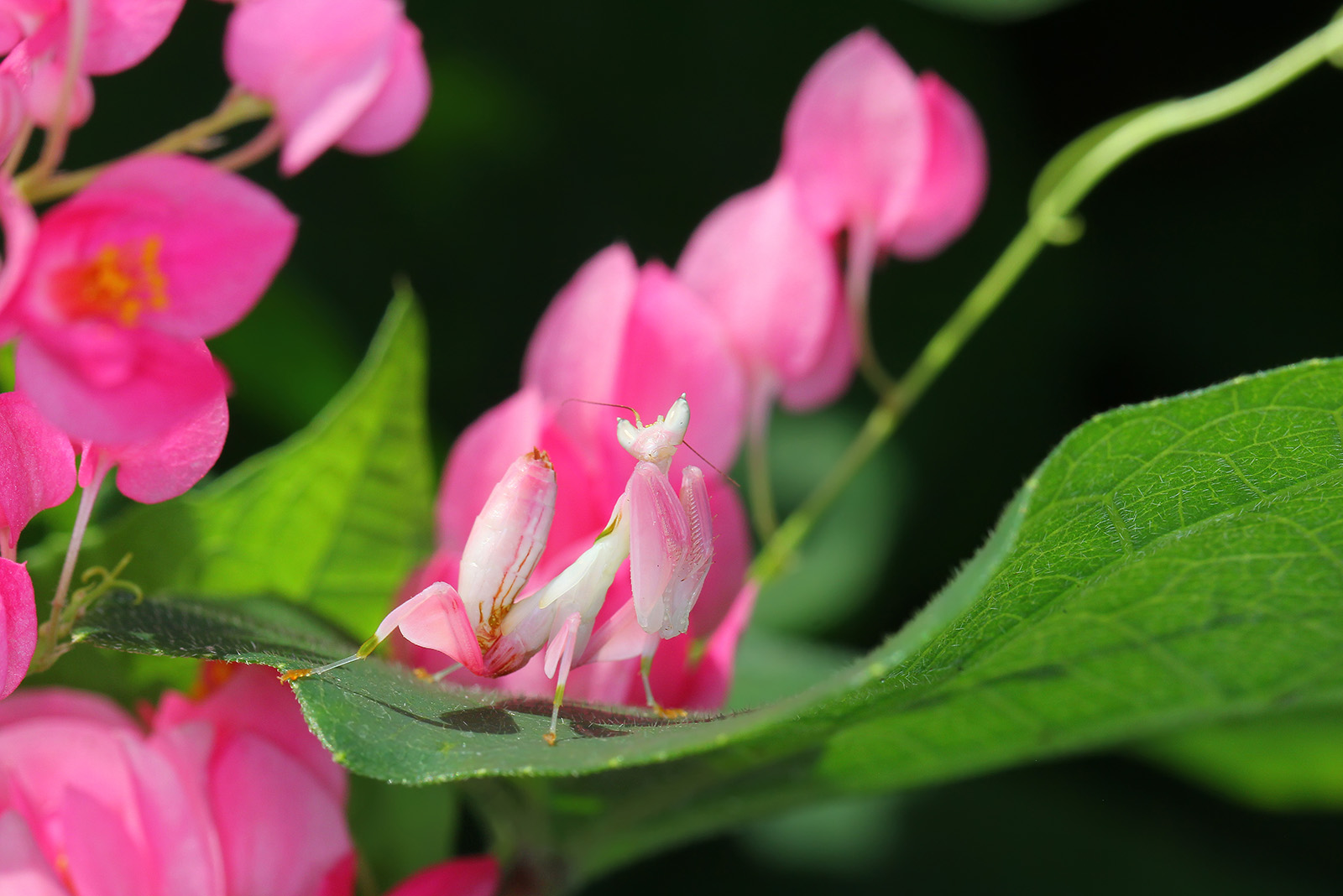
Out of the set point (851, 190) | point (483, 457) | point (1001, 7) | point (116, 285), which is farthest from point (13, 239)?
point (1001, 7)

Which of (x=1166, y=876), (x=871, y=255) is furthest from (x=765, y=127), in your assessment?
(x=1166, y=876)

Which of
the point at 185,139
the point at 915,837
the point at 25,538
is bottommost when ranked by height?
the point at 915,837

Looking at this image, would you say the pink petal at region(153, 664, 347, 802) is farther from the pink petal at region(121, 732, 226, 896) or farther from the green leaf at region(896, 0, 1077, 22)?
the green leaf at region(896, 0, 1077, 22)

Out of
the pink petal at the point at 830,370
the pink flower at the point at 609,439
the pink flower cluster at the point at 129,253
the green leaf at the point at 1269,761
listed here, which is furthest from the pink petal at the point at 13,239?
the green leaf at the point at 1269,761

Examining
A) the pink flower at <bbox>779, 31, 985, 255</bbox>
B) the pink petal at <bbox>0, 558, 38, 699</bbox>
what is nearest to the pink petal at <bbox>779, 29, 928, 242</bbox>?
the pink flower at <bbox>779, 31, 985, 255</bbox>

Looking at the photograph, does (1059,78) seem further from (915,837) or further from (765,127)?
(915,837)

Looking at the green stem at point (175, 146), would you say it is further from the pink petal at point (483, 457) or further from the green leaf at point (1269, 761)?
the green leaf at point (1269, 761)
